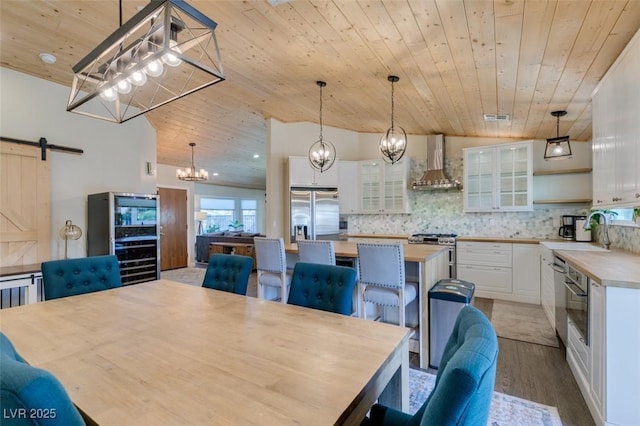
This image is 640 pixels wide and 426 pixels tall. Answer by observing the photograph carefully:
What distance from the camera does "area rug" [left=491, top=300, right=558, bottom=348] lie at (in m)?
3.34

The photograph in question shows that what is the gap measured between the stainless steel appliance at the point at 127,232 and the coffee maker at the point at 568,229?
20.1 ft

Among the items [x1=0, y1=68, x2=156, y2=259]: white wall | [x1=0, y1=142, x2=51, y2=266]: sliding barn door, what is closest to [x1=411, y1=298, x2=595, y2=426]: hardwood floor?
[x1=0, y1=142, x2=51, y2=266]: sliding barn door

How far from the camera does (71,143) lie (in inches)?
167

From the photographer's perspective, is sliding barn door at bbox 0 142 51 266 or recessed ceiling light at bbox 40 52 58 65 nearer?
recessed ceiling light at bbox 40 52 58 65

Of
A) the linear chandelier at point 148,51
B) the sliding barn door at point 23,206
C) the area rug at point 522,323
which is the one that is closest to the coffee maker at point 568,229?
the area rug at point 522,323

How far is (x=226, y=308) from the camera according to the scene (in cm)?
180

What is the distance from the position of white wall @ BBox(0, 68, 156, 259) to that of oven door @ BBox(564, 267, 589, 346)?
5.65m

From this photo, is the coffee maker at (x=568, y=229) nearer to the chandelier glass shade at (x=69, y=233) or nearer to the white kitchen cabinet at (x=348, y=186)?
the white kitchen cabinet at (x=348, y=186)

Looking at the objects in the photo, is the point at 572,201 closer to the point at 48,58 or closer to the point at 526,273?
the point at 526,273

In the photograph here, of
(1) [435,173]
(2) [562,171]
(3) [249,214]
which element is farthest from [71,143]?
(3) [249,214]

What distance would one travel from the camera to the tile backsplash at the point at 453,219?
5023 mm

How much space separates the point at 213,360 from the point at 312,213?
4.44 m

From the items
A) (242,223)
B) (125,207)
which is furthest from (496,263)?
(242,223)

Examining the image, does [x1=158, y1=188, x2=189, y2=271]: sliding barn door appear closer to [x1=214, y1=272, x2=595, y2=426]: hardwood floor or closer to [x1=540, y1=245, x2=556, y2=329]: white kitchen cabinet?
[x1=214, y1=272, x2=595, y2=426]: hardwood floor
